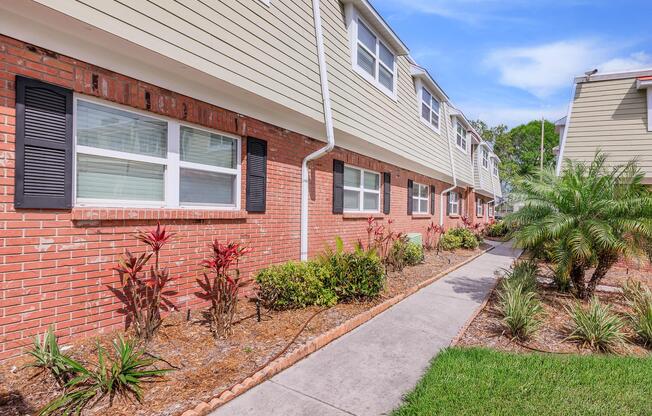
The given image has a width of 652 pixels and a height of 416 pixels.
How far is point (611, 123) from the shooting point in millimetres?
10070

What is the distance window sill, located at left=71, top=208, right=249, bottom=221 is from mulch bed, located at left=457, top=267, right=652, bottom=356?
3894mm

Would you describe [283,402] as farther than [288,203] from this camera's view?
No

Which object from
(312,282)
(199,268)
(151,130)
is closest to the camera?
(151,130)

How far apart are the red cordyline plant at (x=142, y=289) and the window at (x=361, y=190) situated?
536 cm

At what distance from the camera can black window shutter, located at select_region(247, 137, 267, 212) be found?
5746mm

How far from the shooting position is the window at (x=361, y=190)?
8.85 m

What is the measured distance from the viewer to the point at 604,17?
9297 millimetres

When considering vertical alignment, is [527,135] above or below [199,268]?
above

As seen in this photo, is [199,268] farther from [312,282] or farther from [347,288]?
[347,288]

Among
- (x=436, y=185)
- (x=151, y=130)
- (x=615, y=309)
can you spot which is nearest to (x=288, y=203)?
(x=151, y=130)

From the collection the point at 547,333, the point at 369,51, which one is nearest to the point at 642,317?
the point at 547,333

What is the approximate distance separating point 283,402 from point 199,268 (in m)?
2.52

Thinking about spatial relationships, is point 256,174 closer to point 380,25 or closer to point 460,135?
point 380,25

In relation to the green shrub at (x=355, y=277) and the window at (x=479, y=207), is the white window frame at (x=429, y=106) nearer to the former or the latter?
the green shrub at (x=355, y=277)
